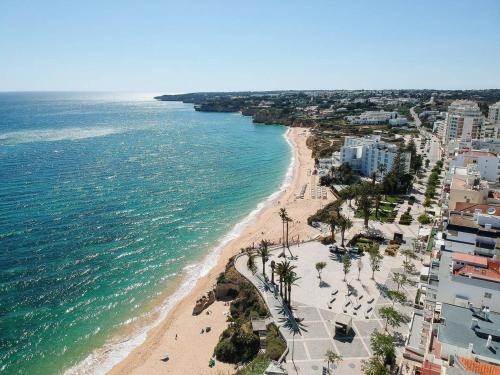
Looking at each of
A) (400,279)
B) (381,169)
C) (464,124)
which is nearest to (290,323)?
(400,279)

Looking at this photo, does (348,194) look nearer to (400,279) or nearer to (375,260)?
(375,260)

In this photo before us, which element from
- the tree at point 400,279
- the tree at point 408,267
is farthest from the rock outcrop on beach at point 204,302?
the tree at point 408,267

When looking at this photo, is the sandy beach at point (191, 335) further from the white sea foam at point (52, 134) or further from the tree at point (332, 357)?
the white sea foam at point (52, 134)

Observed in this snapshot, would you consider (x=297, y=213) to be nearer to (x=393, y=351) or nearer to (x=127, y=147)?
(x=393, y=351)

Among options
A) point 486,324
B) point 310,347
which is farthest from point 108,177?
point 486,324

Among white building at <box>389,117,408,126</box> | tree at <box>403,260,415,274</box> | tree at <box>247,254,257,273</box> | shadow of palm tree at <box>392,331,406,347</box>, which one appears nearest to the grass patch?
shadow of palm tree at <box>392,331,406,347</box>

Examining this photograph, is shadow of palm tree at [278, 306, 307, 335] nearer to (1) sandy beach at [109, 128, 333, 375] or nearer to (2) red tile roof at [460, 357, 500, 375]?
(1) sandy beach at [109, 128, 333, 375]
